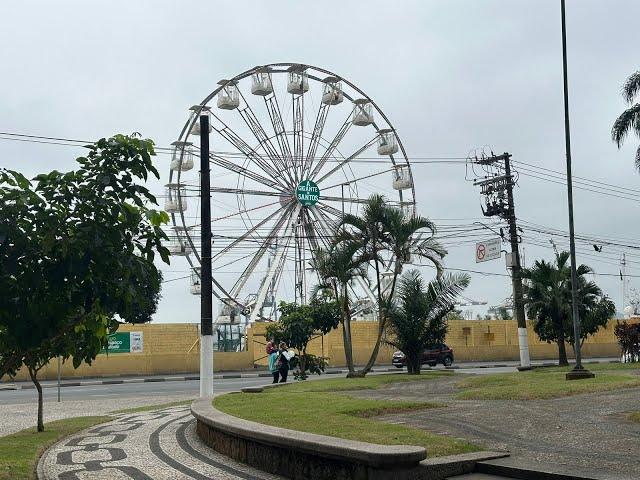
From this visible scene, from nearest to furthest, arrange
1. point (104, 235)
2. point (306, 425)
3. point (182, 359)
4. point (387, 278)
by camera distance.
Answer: point (104, 235), point (306, 425), point (387, 278), point (182, 359)

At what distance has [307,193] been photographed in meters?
40.9

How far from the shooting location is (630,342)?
106 feet

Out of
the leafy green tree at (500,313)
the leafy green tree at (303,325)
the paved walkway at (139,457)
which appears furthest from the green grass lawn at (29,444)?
the leafy green tree at (500,313)

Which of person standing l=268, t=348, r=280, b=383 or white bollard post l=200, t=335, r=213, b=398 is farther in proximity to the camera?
person standing l=268, t=348, r=280, b=383

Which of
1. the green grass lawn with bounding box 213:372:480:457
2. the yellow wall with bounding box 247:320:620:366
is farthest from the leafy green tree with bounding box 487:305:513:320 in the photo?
the green grass lawn with bounding box 213:372:480:457

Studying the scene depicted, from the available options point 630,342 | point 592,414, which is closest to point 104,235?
point 592,414

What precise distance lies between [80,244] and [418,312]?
21402 millimetres

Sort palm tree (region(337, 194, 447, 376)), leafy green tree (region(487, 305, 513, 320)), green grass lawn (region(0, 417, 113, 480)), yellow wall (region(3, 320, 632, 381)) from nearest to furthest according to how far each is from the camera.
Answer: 1. green grass lawn (region(0, 417, 113, 480))
2. palm tree (region(337, 194, 447, 376))
3. yellow wall (region(3, 320, 632, 381))
4. leafy green tree (region(487, 305, 513, 320))

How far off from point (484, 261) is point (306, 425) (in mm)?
30306

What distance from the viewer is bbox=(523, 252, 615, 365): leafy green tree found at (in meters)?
31.6

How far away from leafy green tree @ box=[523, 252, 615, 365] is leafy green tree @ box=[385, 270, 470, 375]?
4145 millimetres

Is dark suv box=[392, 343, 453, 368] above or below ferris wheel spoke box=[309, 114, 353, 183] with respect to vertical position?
below

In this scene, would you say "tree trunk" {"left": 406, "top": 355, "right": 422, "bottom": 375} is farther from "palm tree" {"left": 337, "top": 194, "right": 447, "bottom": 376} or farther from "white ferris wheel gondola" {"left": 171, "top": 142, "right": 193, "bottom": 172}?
"white ferris wheel gondola" {"left": 171, "top": 142, "right": 193, "bottom": 172}

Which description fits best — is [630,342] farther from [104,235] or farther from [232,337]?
[104,235]
